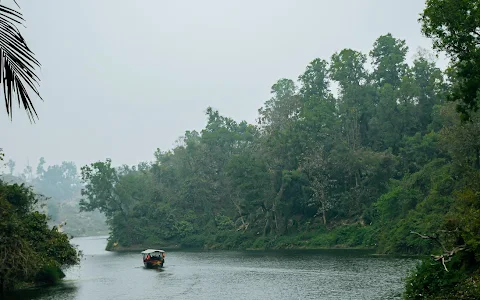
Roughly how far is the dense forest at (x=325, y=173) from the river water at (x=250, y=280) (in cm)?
965

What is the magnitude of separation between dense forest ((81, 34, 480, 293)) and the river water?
9.65 metres

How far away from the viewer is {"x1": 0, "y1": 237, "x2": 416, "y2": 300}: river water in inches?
1400

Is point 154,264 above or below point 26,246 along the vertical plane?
below

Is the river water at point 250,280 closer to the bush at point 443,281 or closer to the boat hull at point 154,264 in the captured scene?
the boat hull at point 154,264

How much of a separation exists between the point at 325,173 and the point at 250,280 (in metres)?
36.1

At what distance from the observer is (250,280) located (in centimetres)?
4328

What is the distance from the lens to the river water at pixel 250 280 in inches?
1400

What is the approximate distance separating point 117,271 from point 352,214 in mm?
33964

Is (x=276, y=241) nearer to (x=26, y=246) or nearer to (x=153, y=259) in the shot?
(x=153, y=259)

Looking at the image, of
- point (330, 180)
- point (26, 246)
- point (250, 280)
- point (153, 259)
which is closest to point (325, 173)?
point (330, 180)

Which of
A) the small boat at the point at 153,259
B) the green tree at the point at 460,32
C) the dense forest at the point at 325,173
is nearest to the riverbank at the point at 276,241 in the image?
the dense forest at the point at 325,173

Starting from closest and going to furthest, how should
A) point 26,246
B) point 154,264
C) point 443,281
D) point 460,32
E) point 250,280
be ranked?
point 443,281 → point 460,32 → point 26,246 → point 250,280 → point 154,264

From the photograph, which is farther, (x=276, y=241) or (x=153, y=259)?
(x=276, y=241)

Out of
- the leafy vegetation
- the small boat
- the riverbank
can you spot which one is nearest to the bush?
the leafy vegetation
